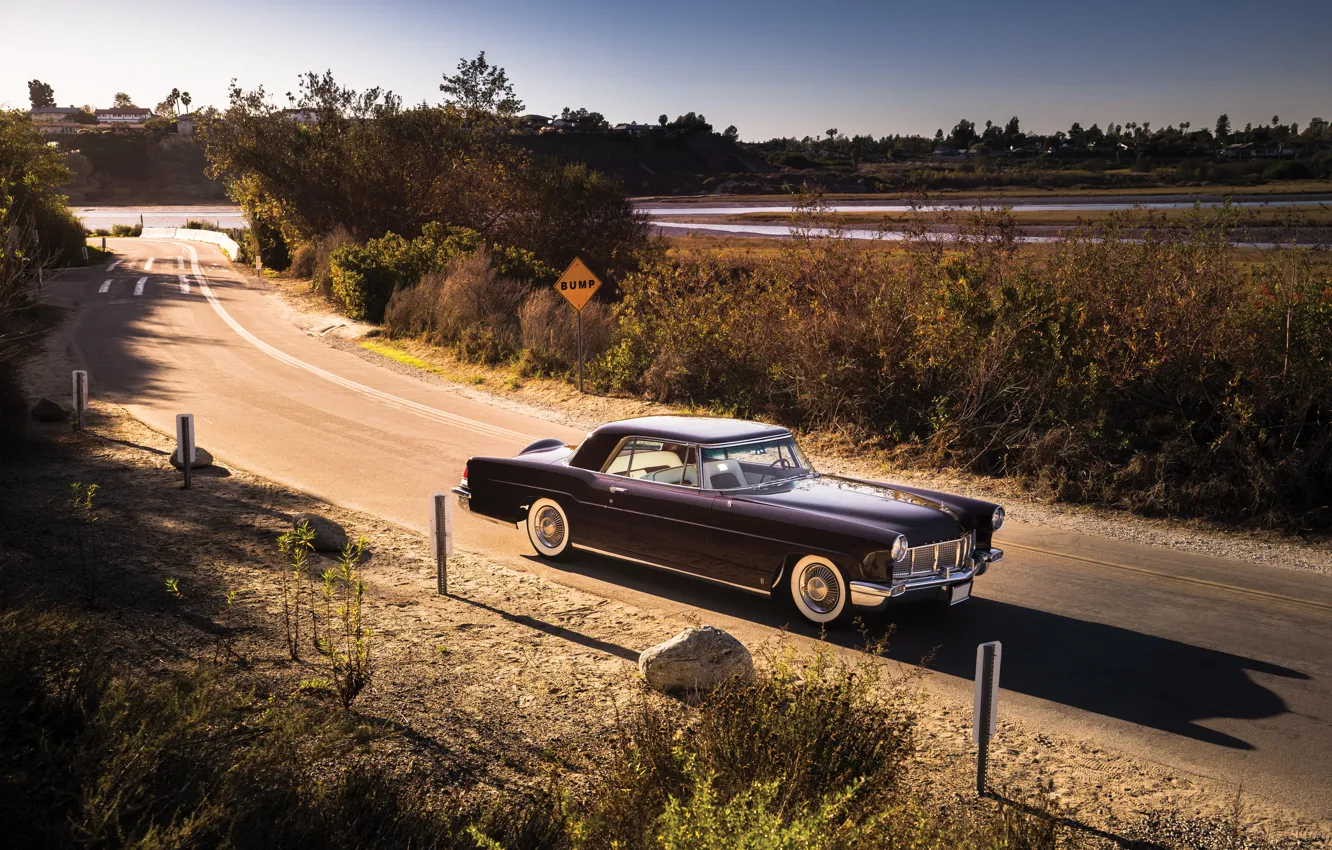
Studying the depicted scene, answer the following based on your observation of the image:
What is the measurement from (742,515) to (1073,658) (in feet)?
8.81

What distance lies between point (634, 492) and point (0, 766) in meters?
5.41

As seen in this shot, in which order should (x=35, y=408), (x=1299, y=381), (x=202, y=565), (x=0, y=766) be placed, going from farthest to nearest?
(x=35, y=408) < (x=1299, y=381) < (x=202, y=565) < (x=0, y=766)

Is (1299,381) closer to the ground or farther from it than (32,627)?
farther from it

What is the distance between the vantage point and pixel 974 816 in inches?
200

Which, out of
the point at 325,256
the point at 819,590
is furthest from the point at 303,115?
the point at 819,590

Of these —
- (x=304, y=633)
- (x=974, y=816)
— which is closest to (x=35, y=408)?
(x=304, y=633)

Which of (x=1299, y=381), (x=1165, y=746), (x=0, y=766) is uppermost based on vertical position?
(x=1299, y=381)

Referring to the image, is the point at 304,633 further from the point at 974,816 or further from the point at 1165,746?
the point at 1165,746

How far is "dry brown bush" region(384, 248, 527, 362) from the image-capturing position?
23.0 metres

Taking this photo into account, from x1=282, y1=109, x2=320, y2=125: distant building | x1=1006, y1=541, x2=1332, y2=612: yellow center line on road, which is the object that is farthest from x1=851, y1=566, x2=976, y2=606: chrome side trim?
x1=282, y1=109, x2=320, y2=125: distant building

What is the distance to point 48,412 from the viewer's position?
49.6 feet

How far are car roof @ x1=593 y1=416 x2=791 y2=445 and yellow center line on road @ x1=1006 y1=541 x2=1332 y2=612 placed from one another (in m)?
3.28

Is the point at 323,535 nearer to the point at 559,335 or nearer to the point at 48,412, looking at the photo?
the point at 48,412

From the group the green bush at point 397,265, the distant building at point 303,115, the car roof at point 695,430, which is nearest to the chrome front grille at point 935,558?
the car roof at point 695,430
